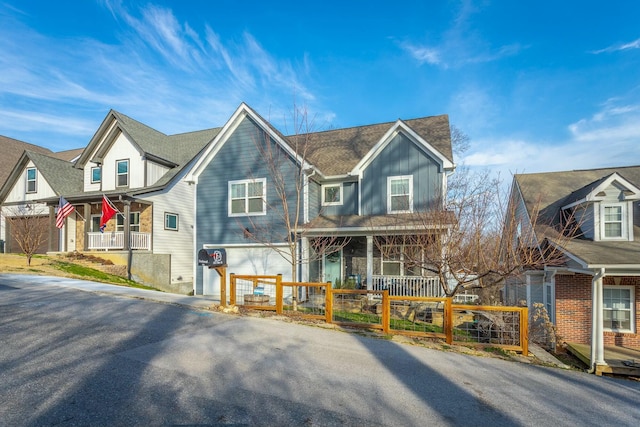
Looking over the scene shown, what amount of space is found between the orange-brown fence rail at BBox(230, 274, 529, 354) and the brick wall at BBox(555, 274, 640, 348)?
2.66 meters

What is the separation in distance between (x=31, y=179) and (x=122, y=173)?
273 inches

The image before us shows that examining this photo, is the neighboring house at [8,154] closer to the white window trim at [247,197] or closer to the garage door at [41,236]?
the garage door at [41,236]

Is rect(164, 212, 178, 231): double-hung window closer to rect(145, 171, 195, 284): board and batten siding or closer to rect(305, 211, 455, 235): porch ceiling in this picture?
rect(145, 171, 195, 284): board and batten siding

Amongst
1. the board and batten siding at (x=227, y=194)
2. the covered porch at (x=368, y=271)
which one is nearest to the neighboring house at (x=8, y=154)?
Answer: the board and batten siding at (x=227, y=194)

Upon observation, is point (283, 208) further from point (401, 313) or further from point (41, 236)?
point (41, 236)

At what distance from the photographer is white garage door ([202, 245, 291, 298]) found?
15195mm

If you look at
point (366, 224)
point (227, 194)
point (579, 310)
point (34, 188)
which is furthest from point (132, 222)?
point (579, 310)

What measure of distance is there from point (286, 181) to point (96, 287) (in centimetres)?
758

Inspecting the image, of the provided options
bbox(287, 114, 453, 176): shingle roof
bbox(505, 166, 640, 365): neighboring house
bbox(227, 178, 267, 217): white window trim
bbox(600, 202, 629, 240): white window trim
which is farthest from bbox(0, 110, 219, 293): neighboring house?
bbox(600, 202, 629, 240): white window trim

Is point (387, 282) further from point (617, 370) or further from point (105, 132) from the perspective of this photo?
point (105, 132)

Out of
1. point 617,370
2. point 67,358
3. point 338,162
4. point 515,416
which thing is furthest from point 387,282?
point 67,358

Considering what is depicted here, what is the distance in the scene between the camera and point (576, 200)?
41.0 feet

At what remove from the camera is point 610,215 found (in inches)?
469

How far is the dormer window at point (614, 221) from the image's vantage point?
38.6ft
